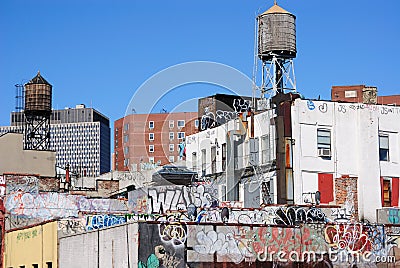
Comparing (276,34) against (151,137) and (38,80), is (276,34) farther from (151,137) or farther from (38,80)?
(151,137)

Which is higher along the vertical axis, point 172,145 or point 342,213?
point 172,145

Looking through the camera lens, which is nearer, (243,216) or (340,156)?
(243,216)

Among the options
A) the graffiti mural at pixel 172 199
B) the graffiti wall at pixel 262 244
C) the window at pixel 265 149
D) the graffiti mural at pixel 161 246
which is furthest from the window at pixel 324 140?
the graffiti mural at pixel 161 246

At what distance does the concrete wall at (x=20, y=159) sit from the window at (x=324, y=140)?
24.2 m

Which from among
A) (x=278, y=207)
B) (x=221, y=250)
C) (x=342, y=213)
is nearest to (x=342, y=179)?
(x=342, y=213)

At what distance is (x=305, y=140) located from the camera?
50.6 meters

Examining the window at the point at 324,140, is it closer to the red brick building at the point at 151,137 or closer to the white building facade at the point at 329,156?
the white building facade at the point at 329,156

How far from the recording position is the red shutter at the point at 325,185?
50.3 metres

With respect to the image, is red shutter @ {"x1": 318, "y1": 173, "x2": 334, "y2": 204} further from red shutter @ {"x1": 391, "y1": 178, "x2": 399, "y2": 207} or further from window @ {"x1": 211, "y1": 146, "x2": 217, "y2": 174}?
window @ {"x1": 211, "y1": 146, "x2": 217, "y2": 174}

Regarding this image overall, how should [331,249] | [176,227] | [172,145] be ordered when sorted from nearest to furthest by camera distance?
[176,227], [331,249], [172,145]

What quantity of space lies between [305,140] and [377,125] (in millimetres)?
5528

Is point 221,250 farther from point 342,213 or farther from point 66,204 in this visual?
point 66,204

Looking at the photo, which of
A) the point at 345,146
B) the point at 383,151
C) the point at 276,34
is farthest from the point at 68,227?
the point at 276,34

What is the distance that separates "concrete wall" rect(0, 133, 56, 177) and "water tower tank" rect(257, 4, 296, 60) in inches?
803
